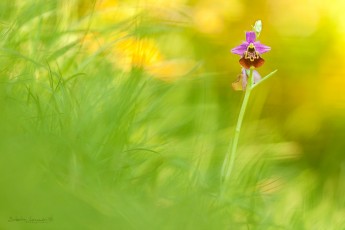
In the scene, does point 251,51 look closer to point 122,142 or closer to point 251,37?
point 251,37

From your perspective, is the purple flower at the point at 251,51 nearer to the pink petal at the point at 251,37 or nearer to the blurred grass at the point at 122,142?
the pink petal at the point at 251,37

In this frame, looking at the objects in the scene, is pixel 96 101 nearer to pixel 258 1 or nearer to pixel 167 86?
pixel 167 86

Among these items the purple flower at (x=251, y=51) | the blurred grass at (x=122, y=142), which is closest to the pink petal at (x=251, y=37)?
A: the purple flower at (x=251, y=51)

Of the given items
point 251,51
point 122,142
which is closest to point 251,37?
point 251,51

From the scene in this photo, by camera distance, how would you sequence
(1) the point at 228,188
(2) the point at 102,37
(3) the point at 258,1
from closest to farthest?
1. (1) the point at 228,188
2. (2) the point at 102,37
3. (3) the point at 258,1

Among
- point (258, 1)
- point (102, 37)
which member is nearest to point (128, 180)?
point (102, 37)

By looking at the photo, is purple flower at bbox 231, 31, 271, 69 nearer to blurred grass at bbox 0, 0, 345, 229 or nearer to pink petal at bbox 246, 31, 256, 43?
pink petal at bbox 246, 31, 256, 43
